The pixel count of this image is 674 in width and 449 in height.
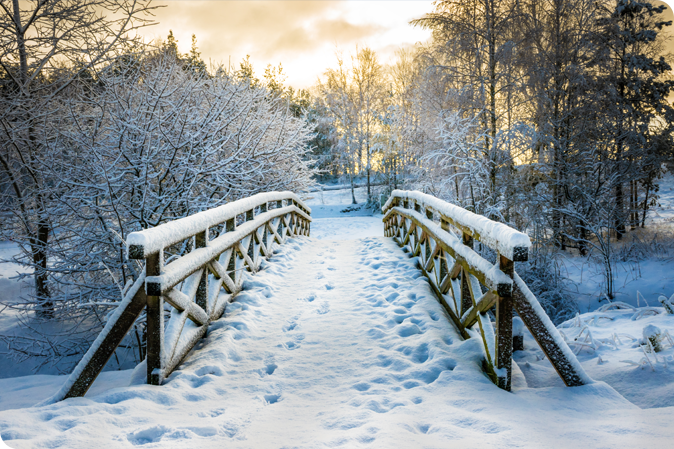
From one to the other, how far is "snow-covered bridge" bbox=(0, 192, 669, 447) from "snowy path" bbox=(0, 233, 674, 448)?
0.01 metres

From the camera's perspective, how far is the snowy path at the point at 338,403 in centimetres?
201

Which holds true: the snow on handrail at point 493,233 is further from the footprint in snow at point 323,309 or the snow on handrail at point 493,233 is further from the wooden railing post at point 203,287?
the wooden railing post at point 203,287

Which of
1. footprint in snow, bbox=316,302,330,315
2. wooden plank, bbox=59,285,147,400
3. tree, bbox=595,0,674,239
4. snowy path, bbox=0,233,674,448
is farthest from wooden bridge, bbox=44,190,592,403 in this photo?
tree, bbox=595,0,674,239

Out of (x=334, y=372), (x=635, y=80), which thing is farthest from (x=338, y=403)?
(x=635, y=80)

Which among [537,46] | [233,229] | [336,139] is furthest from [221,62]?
[336,139]

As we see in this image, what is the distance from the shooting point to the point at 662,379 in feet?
9.11

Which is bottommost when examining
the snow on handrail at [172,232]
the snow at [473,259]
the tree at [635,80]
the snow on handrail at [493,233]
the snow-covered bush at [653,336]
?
the snow-covered bush at [653,336]

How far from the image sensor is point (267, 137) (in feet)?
35.6

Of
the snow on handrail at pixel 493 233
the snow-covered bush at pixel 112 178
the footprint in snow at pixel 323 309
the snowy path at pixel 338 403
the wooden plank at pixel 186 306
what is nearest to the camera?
the snowy path at pixel 338 403

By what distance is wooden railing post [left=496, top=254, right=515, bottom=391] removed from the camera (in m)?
2.60

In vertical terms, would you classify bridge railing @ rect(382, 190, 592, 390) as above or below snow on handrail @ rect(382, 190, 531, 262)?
below

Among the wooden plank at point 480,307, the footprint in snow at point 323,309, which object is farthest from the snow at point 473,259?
the footprint in snow at point 323,309

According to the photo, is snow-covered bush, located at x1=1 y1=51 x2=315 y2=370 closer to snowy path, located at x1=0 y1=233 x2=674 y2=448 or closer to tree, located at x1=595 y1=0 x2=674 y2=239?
snowy path, located at x1=0 y1=233 x2=674 y2=448

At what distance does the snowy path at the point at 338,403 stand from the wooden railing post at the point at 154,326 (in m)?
0.14
